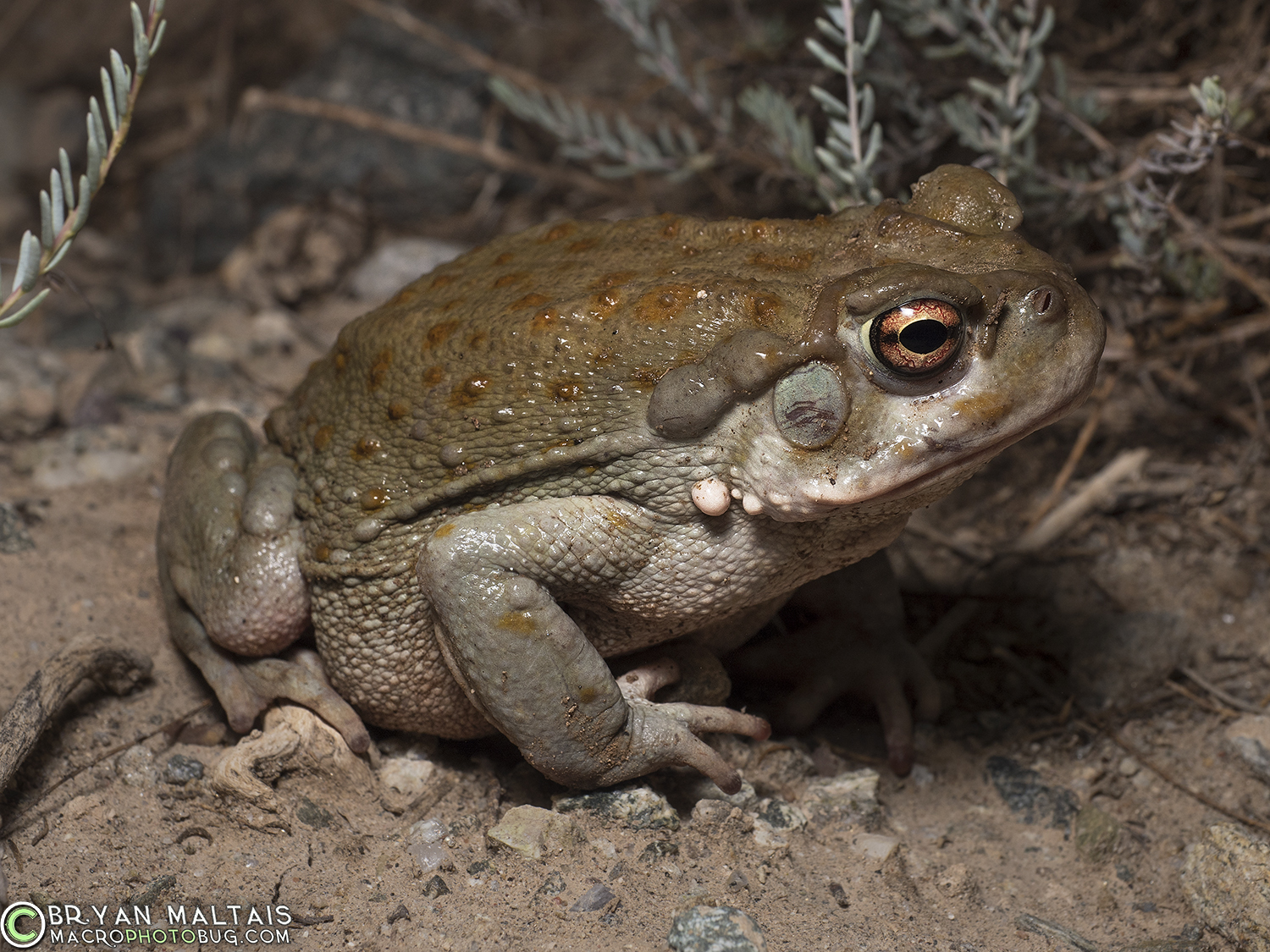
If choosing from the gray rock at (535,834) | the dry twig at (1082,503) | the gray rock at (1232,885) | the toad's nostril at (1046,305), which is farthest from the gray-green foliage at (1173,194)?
the gray rock at (535,834)

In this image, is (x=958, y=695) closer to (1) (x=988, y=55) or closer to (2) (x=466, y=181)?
(1) (x=988, y=55)

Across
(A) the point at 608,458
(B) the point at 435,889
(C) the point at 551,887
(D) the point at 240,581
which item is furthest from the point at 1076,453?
(D) the point at 240,581

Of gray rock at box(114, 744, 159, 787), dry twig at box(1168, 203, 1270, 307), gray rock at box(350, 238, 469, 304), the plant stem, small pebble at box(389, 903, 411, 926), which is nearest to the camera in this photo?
small pebble at box(389, 903, 411, 926)

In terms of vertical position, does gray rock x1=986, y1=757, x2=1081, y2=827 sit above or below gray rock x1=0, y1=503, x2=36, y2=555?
below

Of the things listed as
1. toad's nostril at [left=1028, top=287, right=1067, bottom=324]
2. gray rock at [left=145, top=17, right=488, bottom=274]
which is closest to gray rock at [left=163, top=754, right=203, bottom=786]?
toad's nostril at [left=1028, top=287, right=1067, bottom=324]

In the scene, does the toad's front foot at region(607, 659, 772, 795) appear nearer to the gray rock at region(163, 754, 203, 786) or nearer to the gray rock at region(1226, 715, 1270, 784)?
the gray rock at region(163, 754, 203, 786)

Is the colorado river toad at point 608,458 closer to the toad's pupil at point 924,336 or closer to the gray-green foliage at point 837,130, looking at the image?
the toad's pupil at point 924,336

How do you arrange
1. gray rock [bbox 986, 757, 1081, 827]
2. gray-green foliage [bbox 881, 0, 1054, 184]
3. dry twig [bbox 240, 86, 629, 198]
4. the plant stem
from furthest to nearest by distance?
dry twig [bbox 240, 86, 629, 198]
gray-green foliage [bbox 881, 0, 1054, 184]
the plant stem
gray rock [bbox 986, 757, 1081, 827]

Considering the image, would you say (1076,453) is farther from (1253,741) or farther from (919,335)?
(919,335)

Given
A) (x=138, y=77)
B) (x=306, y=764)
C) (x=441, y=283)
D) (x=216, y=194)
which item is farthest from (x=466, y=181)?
(x=306, y=764)
